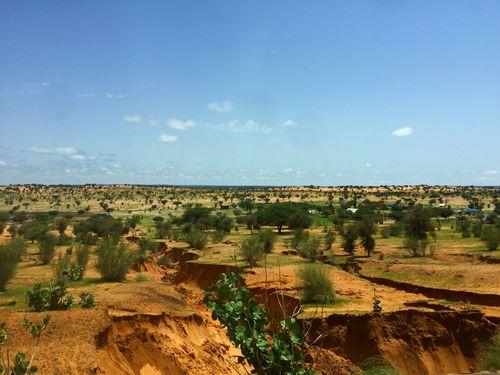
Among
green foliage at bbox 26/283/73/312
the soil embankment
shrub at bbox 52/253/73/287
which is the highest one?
green foliage at bbox 26/283/73/312

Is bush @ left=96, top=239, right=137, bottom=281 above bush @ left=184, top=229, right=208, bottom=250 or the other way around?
above

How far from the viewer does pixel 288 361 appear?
6465mm

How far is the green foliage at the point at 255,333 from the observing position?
6.29 m

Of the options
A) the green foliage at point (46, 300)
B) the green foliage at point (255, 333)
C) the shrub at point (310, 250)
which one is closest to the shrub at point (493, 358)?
the green foliage at point (255, 333)

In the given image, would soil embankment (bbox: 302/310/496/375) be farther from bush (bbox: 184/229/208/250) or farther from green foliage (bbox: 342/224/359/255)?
bush (bbox: 184/229/208/250)

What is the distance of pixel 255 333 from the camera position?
6.43 metres

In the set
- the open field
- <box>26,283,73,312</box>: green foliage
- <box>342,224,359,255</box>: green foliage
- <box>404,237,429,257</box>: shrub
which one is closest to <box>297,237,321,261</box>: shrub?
the open field

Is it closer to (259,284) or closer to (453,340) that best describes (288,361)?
(453,340)

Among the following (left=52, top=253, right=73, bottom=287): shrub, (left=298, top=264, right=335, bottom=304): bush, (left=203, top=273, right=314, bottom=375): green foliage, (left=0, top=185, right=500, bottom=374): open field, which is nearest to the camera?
(left=203, top=273, right=314, bottom=375): green foliage

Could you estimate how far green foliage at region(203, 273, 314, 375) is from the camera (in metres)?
6.29

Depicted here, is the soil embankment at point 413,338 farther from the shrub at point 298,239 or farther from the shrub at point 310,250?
the shrub at point 298,239

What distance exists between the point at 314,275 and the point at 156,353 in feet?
30.7

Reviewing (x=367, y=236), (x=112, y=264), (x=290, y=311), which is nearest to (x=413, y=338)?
(x=290, y=311)

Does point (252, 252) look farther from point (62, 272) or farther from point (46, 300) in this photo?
point (46, 300)
